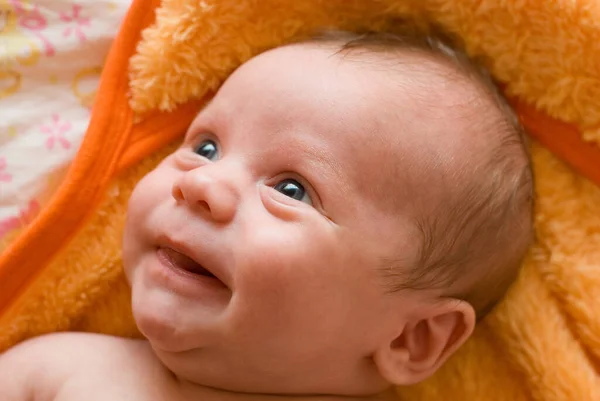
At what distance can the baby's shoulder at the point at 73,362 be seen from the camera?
106 centimetres

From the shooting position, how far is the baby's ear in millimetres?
1029

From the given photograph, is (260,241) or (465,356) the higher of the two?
(260,241)

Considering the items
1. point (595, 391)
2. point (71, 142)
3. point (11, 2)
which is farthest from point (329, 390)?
point (11, 2)

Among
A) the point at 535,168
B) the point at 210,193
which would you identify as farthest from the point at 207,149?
the point at 535,168

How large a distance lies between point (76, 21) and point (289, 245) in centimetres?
60

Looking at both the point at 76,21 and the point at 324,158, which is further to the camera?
the point at 76,21

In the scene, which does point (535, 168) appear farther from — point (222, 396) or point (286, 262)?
point (222, 396)

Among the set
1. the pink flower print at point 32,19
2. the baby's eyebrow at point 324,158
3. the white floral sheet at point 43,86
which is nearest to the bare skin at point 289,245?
the baby's eyebrow at point 324,158

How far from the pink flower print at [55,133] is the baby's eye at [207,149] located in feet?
0.84

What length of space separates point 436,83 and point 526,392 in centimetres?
51

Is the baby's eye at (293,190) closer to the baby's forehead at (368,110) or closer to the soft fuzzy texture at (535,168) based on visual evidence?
the baby's forehead at (368,110)

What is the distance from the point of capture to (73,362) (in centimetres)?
109

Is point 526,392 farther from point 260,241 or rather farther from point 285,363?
point 260,241

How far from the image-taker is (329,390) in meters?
1.06
